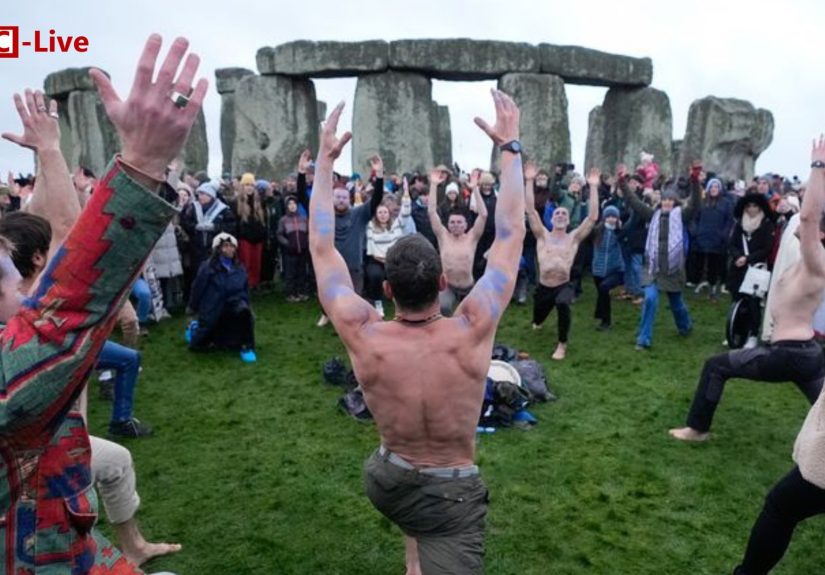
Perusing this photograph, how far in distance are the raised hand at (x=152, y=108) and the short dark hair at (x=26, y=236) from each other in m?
1.36

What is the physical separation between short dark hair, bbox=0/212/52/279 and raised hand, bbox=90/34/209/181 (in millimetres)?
1360

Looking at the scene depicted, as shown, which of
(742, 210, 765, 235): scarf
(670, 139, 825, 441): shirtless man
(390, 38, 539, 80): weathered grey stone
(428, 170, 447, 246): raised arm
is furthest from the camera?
(390, 38, 539, 80): weathered grey stone

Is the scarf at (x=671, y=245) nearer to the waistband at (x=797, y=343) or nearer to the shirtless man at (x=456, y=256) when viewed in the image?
the shirtless man at (x=456, y=256)

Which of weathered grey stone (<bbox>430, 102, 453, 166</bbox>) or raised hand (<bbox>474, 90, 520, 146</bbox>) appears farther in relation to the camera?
weathered grey stone (<bbox>430, 102, 453, 166</bbox>)

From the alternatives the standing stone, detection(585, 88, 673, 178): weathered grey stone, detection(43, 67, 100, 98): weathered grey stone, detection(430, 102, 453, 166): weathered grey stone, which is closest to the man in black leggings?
detection(430, 102, 453, 166): weathered grey stone

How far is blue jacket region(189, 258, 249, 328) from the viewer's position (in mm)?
7797

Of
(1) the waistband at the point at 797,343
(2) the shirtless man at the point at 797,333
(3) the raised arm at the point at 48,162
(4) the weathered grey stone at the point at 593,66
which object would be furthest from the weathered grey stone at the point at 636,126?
(3) the raised arm at the point at 48,162

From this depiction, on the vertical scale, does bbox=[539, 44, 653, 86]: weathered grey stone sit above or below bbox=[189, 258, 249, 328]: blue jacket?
above

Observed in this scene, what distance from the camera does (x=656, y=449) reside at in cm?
525

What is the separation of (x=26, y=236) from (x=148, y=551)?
7.47 feet

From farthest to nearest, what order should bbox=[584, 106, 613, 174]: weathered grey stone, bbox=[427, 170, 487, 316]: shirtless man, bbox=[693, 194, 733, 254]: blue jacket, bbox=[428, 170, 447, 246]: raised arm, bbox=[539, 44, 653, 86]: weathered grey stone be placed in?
bbox=[584, 106, 613, 174]: weathered grey stone < bbox=[539, 44, 653, 86]: weathered grey stone < bbox=[693, 194, 733, 254]: blue jacket < bbox=[427, 170, 487, 316]: shirtless man < bbox=[428, 170, 447, 246]: raised arm

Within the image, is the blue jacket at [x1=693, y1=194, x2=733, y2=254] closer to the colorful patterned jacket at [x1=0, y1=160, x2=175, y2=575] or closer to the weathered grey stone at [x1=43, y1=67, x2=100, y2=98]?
the colorful patterned jacket at [x1=0, y1=160, x2=175, y2=575]

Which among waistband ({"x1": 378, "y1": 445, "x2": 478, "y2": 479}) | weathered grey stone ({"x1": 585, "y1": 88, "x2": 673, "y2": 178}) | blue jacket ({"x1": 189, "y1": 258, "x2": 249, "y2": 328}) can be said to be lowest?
blue jacket ({"x1": 189, "y1": 258, "x2": 249, "y2": 328})

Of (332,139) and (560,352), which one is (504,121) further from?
(560,352)
